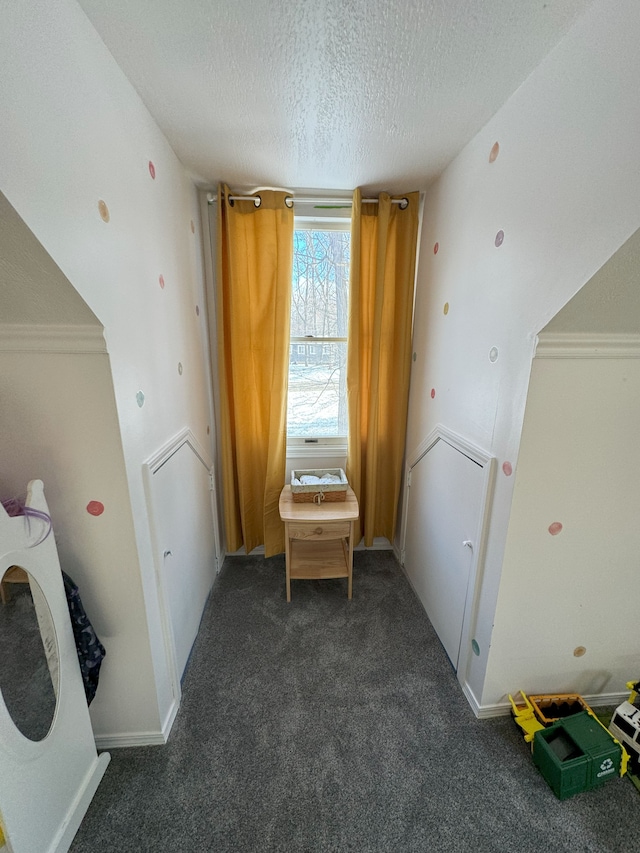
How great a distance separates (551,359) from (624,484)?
0.59 m

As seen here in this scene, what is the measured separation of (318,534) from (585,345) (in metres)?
1.53

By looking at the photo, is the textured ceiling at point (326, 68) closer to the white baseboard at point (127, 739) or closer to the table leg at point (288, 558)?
the table leg at point (288, 558)

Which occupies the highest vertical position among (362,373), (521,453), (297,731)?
(362,373)

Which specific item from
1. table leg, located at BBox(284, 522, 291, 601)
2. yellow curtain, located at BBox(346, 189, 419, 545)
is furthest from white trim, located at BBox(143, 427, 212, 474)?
yellow curtain, located at BBox(346, 189, 419, 545)

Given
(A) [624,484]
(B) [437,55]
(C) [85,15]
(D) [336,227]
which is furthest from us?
(D) [336,227]

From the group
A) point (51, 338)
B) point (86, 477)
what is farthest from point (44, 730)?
Answer: point (51, 338)

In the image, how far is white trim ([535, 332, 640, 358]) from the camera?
1.11m

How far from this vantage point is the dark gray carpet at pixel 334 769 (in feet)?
3.78

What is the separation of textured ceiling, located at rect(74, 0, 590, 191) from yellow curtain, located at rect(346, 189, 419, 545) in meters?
0.42

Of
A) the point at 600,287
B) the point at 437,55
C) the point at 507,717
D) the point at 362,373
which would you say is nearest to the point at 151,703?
the point at 507,717

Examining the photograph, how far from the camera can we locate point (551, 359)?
114cm

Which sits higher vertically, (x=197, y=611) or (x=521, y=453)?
(x=521, y=453)

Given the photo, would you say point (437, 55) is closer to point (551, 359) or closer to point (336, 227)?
point (551, 359)

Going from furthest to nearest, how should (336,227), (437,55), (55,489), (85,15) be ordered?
(336,227)
(55,489)
(437,55)
(85,15)
